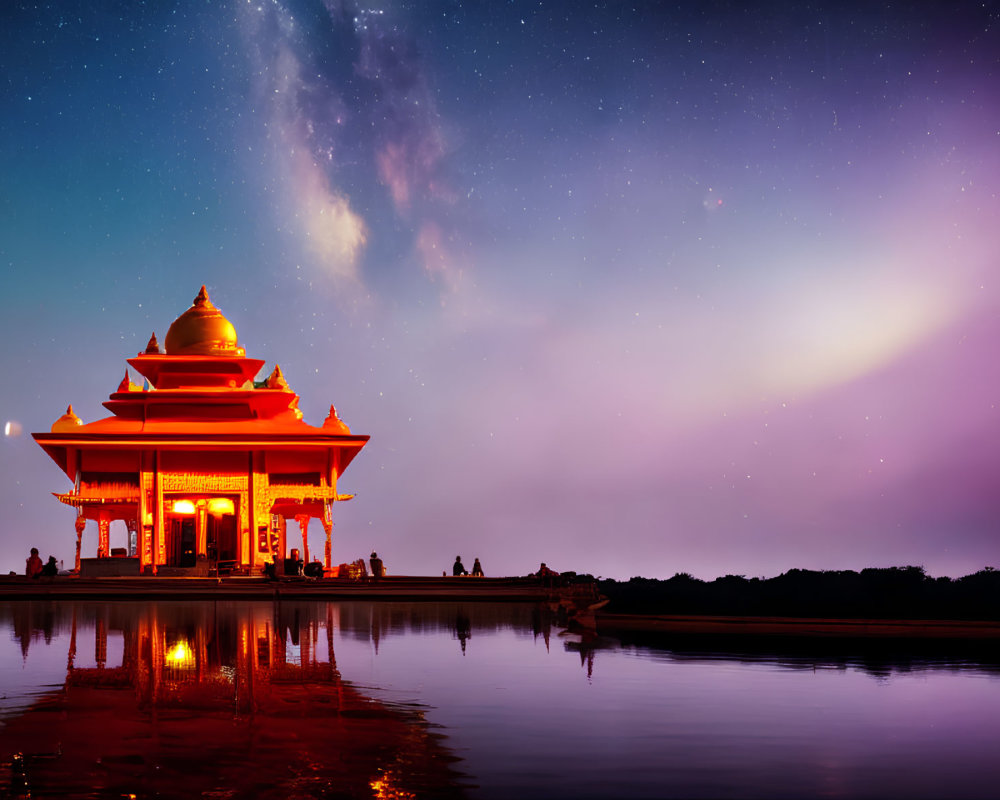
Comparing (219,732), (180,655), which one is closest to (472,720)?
(219,732)

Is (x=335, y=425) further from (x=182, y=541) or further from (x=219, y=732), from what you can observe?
(x=219, y=732)

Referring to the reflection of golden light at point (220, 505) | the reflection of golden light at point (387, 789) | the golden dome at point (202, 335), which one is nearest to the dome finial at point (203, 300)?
the golden dome at point (202, 335)

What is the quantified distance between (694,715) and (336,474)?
1353 inches

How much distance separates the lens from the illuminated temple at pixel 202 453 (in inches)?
1737

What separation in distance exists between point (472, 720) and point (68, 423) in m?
36.9

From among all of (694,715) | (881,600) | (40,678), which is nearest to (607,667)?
(694,715)

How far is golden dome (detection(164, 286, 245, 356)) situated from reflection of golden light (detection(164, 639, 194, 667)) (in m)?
29.5

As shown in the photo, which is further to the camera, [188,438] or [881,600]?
[881,600]

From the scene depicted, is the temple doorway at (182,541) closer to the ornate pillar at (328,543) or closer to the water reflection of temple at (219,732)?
the ornate pillar at (328,543)

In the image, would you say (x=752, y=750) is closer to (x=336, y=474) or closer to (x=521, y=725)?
(x=521, y=725)

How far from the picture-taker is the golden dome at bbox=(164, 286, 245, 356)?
47.7 metres

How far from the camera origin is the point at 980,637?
28875mm

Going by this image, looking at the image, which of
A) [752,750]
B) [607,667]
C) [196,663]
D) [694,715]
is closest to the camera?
[752,750]

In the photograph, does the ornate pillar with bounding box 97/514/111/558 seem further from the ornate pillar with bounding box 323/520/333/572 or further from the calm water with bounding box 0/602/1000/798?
the calm water with bounding box 0/602/1000/798
